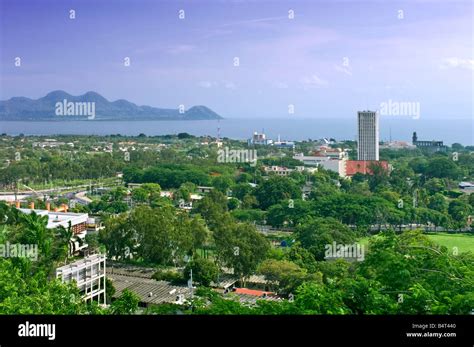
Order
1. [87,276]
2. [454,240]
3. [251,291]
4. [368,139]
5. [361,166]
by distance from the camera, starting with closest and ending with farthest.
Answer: [87,276] → [251,291] → [454,240] → [368,139] → [361,166]

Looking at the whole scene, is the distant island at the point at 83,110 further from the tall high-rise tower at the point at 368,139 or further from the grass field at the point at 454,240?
the tall high-rise tower at the point at 368,139

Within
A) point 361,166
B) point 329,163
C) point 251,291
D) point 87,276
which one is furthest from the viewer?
point 329,163

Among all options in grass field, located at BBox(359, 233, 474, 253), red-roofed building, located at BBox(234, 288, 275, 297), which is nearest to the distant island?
red-roofed building, located at BBox(234, 288, 275, 297)

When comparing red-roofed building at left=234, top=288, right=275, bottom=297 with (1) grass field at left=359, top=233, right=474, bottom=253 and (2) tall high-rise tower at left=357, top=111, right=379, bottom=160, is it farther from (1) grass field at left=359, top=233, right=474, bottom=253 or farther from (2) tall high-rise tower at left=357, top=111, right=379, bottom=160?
(2) tall high-rise tower at left=357, top=111, right=379, bottom=160

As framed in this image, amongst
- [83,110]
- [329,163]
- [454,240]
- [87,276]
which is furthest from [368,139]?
[83,110]

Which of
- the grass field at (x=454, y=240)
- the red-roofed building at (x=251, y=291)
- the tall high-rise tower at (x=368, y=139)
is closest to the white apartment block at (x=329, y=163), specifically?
the tall high-rise tower at (x=368, y=139)

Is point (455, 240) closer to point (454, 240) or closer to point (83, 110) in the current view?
point (454, 240)
